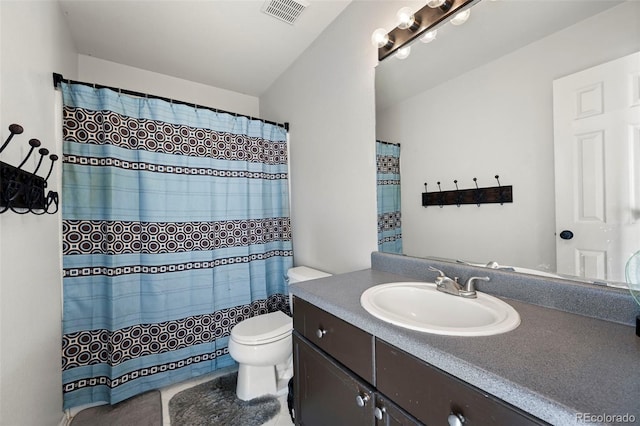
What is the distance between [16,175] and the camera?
824mm

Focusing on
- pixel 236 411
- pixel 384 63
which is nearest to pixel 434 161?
pixel 384 63

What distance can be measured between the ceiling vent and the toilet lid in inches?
79.3

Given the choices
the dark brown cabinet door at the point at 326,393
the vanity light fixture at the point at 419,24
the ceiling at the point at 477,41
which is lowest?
the dark brown cabinet door at the point at 326,393

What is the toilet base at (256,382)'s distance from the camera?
1.62 m

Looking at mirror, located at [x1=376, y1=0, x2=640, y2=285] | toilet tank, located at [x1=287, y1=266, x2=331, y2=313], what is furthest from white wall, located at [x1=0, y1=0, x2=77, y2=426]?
mirror, located at [x1=376, y1=0, x2=640, y2=285]

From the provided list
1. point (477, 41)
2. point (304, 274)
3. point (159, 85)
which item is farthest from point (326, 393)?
point (159, 85)

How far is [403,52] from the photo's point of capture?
4.21ft

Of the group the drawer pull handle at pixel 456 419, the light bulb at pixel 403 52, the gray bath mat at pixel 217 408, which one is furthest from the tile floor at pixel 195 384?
the light bulb at pixel 403 52

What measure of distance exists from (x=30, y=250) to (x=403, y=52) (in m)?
1.89

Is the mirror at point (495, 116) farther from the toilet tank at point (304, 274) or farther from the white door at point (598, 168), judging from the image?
the toilet tank at point (304, 274)

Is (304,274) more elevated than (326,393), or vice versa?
(304,274)

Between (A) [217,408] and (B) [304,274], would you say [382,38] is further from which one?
(A) [217,408]

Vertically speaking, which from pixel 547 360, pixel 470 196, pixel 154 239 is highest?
pixel 470 196

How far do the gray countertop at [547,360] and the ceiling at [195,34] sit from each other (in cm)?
186
